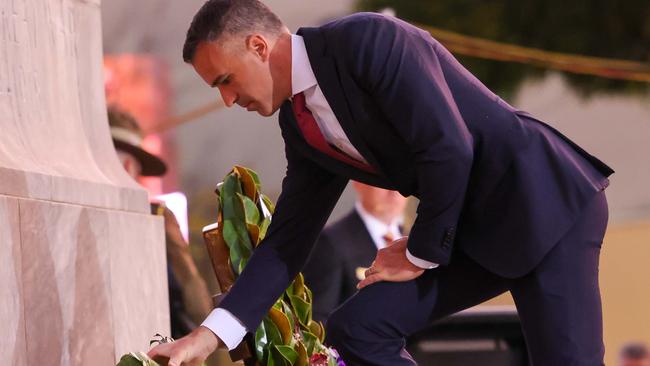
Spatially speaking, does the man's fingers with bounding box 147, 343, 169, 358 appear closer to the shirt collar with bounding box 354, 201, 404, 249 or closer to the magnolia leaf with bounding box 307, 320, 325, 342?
the magnolia leaf with bounding box 307, 320, 325, 342

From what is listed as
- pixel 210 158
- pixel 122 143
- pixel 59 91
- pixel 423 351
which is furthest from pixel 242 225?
pixel 210 158

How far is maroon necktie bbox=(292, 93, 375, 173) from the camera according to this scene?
2949 mm

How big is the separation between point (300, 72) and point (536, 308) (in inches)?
28.4

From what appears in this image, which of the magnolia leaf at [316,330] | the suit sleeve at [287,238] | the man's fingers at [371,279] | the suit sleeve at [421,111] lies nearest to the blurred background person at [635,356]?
the magnolia leaf at [316,330]

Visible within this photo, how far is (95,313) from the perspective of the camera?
3627 mm

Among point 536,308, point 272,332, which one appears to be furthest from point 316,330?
point 536,308

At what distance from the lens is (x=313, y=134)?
9.77ft

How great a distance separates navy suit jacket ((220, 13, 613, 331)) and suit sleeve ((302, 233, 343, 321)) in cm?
237

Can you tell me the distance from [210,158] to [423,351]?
28.6 ft

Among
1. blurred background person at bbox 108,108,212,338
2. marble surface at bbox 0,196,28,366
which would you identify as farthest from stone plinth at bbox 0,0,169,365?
blurred background person at bbox 108,108,212,338

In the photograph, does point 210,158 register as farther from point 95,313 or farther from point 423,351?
point 95,313

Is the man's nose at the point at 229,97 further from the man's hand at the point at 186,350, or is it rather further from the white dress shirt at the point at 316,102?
the man's hand at the point at 186,350

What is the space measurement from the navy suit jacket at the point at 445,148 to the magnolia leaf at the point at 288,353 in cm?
53

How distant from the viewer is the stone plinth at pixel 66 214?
3.25 m
